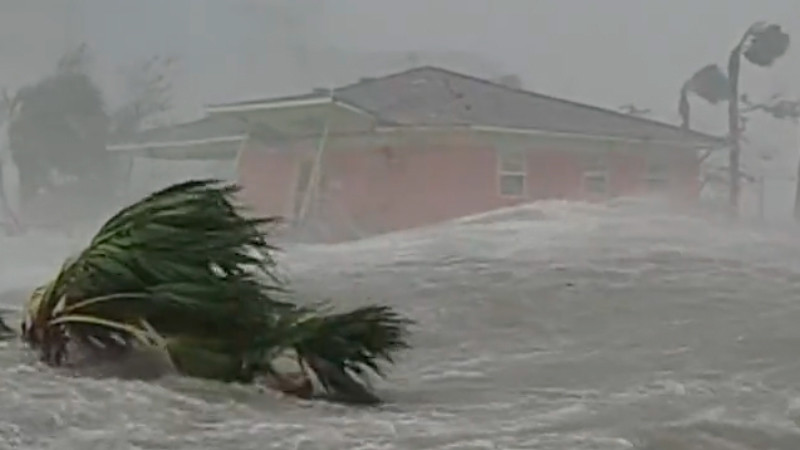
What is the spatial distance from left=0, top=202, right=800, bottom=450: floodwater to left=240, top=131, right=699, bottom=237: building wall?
31mm

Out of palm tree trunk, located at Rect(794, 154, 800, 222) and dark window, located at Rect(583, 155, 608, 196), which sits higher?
dark window, located at Rect(583, 155, 608, 196)

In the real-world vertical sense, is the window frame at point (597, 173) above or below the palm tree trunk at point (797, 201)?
above

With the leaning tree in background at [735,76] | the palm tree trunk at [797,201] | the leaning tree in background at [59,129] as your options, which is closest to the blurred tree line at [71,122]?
the leaning tree in background at [59,129]

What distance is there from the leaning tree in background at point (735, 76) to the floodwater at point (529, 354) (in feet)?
A: 0.32

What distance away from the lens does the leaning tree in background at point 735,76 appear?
5.60 feet

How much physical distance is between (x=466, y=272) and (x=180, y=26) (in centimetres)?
59

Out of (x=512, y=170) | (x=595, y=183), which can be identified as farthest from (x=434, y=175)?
(x=595, y=183)

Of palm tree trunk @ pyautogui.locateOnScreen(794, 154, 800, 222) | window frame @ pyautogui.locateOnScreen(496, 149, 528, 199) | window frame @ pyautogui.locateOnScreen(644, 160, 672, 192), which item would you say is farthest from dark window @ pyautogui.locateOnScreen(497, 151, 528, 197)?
palm tree trunk @ pyautogui.locateOnScreen(794, 154, 800, 222)

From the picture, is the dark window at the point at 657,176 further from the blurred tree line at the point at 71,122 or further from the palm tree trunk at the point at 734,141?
the blurred tree line at the point at 71,122

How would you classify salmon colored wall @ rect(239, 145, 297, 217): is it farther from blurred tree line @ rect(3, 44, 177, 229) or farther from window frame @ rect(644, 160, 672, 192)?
window frame @ rect(644, 160, 672, 192)

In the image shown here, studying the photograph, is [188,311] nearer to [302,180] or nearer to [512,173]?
[302,180]

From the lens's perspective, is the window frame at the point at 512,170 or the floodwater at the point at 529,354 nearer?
the floodwater at the point at 529,354

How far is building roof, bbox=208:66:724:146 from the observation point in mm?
1688

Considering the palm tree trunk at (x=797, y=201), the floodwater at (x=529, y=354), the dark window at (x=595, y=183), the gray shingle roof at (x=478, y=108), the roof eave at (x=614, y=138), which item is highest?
the gray shingle roof at (x=478, y=108)
